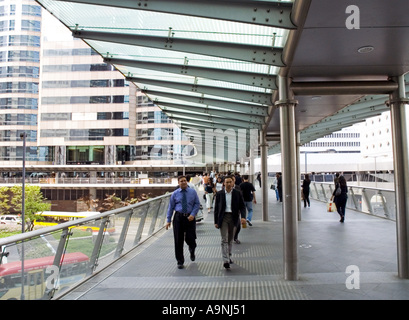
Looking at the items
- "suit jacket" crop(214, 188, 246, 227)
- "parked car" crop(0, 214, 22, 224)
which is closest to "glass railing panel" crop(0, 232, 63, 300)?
"suit jacket" crop(214, 188, 246, 227)

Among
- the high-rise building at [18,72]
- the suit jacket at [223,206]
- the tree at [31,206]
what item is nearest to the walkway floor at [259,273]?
the suit jacket at [223,206]

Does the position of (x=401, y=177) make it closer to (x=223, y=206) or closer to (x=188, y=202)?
(x=223, y=206)

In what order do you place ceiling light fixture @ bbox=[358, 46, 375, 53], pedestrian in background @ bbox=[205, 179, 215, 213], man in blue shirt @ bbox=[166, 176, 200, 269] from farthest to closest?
1. pedestrian in background @ bbox=[205, 179, 215, 213]
2. man in blue shirt @ bbox=[166, 176, 200, 269]
3. ceiling light fixture @ bbox=[358, 46, 375, 53]

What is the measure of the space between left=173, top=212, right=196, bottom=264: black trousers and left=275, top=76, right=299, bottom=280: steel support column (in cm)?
178

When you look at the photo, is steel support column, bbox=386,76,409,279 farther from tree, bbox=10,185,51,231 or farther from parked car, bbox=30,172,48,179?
parked car, bbox=30,172,48,179

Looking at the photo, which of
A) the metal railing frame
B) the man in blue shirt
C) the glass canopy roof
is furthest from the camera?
the man in blue shirt

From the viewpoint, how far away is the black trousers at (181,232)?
5.97 meters

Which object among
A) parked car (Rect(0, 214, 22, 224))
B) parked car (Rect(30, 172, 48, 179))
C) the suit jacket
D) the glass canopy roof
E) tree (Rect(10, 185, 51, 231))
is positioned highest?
the glass canopy roof

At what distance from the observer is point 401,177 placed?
523cm

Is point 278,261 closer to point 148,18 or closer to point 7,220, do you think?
point 148,18

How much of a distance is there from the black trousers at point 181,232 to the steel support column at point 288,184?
1.78 m

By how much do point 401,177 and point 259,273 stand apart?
8.94ft

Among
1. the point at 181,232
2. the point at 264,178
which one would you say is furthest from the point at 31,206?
the point at 181,232

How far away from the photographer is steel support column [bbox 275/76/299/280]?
514cm
